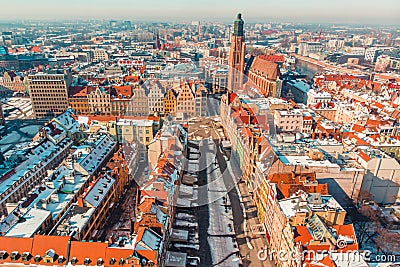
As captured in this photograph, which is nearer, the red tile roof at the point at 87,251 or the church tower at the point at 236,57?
the red tile roof at the point at 87,251

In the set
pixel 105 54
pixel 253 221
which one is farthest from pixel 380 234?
pixel 105 54

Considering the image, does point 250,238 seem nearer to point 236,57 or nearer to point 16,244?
point 16,244

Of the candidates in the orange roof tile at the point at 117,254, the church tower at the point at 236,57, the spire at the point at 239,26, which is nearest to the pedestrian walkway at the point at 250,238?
the orange roof tile at the point at 117,254

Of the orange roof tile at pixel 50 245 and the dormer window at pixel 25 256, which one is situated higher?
the orange roof tile at pixel 50 245

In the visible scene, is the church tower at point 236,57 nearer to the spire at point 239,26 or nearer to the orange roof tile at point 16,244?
the spire at point 239,26

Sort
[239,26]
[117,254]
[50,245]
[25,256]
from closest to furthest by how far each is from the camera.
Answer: [25,256], [117,254], [50,245], [239,26]

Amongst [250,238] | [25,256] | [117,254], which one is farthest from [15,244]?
[250,238]

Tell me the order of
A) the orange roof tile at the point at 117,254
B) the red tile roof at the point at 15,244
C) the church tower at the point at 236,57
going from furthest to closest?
the church tower at the point at 236,57, the red tile roof at the point at 15,244, the orange roof tile at the point at 117,254

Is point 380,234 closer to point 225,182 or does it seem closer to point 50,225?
point 225,182
